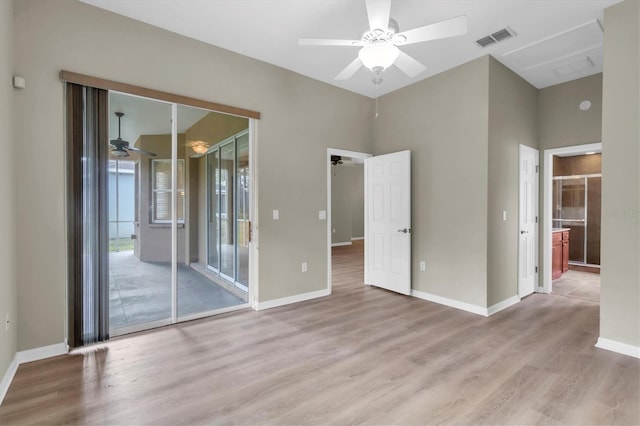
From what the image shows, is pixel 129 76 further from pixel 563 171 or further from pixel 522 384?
pixel 563 171

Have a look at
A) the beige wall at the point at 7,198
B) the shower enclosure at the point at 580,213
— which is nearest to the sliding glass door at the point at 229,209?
the beige wall at the point at 7,198

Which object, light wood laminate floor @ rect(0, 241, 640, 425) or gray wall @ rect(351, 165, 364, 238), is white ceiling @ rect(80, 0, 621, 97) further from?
gray wall @ rect(351, 165, 364, 238)

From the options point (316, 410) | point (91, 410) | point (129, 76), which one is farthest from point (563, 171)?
point (91, 410)

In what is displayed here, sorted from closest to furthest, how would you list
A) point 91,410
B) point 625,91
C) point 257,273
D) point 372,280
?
point 91,410
point 625,91
point 257,273
point 372,280

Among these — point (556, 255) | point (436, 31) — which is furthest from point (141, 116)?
point (556, 255)

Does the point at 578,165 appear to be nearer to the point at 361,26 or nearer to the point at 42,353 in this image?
the point at 361,26

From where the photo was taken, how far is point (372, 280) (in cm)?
505

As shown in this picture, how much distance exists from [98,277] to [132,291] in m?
0.54

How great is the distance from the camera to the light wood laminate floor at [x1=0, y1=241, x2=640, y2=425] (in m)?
1.95

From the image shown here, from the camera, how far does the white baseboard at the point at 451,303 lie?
12.3 feet

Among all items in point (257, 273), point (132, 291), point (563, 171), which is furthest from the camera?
point (563, 171)

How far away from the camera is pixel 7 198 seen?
2297 mm

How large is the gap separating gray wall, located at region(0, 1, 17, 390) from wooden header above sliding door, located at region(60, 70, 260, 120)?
1.36ft

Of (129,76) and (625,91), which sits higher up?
(129,76)
